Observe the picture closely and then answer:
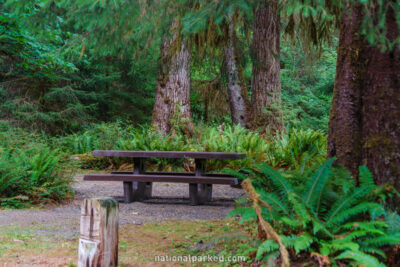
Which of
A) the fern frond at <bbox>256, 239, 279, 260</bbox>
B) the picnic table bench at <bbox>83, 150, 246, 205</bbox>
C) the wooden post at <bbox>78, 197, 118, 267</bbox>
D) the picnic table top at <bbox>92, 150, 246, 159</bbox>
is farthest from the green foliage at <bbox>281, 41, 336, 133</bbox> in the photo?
the wooden post at <bbox>78, 197, 118, 267</bbox>

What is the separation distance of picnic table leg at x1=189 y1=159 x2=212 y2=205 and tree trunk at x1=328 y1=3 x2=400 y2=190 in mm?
3204

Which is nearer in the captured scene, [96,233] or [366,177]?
[96,233]

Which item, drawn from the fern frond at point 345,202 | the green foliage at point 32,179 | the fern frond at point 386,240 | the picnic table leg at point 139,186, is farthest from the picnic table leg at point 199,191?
the fern frond at point 386,240

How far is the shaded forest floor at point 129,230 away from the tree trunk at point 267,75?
5.66 m

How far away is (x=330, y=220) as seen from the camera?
345cm

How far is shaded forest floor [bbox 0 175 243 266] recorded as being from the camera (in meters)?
4.05

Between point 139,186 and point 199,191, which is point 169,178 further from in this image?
point 139,186

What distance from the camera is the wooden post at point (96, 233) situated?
10.7 ft

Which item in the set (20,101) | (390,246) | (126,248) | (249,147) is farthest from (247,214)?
(20,101)

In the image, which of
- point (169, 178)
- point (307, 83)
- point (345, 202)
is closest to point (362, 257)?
point (345, 202)

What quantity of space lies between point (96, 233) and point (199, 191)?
13.3ft

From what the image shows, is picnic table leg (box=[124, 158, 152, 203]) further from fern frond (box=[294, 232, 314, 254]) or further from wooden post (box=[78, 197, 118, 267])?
fern frond (box=[294, 232, 314, 254])

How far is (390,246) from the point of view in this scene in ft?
10.9

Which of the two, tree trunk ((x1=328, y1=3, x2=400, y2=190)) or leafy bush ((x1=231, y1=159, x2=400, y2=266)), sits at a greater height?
tree trunk ((x1=328, y1=3, x2=400, y2=190))
